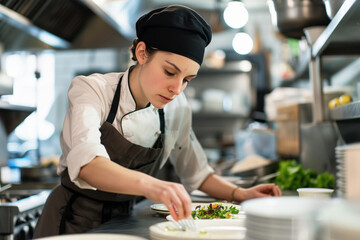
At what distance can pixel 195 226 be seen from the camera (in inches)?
42.1

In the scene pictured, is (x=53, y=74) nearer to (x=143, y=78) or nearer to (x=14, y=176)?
(x=14, y=176)

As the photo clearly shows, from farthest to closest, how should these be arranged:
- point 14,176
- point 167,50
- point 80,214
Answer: point 14,176 < point 80,214 < point 167,50

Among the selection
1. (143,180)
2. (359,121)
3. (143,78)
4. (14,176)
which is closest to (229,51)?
(14,176)

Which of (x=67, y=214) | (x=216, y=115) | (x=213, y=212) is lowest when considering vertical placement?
(x=216, y=115)

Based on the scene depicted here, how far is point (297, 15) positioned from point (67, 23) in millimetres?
1820

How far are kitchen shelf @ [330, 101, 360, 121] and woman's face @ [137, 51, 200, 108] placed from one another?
620 millimetres

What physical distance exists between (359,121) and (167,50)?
1.03 m

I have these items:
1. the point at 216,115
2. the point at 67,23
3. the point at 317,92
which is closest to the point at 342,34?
the point at 317,92

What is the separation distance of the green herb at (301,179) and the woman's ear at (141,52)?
104 cm

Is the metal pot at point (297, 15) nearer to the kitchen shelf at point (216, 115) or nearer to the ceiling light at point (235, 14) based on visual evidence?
the ceiling light at point (235, 14)

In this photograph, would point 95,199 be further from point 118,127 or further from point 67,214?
point 118,127

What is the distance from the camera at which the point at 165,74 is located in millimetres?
1471

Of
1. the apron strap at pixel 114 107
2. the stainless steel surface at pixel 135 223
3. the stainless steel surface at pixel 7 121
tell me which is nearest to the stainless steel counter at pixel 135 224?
the stainless steel surface at pixel 135 223

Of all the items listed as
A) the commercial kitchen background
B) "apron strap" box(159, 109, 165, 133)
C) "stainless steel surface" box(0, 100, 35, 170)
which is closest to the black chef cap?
"apron strap" box(159, 109, 165, 133)
